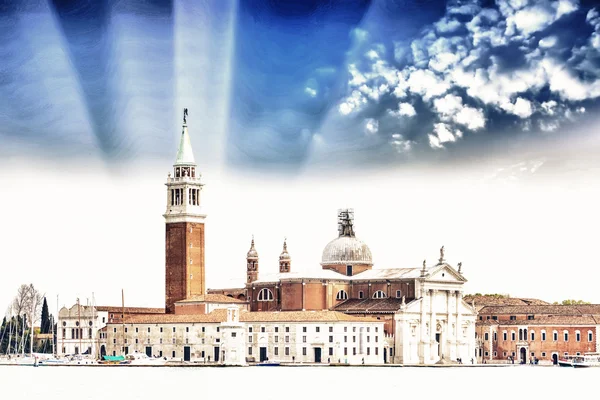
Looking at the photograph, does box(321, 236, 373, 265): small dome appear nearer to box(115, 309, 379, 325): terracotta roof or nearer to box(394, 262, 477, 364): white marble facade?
box(394, 262, 477, 364): white marble facade

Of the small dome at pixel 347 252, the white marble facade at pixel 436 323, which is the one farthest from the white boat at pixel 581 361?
the small dome at pixel 347 252

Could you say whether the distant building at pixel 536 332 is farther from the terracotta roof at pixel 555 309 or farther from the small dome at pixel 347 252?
the small dome at pixel 347 252

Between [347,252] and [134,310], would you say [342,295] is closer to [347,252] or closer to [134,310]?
[347,252]

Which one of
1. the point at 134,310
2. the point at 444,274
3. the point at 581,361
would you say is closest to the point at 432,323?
the point at 444,274

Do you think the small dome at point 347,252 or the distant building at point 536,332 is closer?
the distant building at point 536,332
